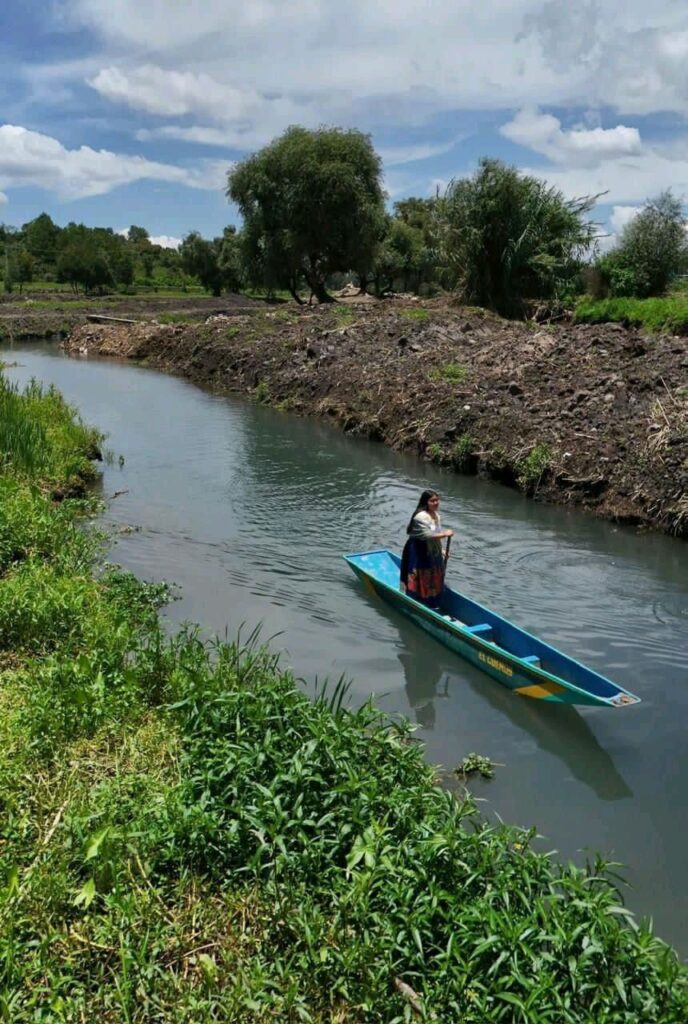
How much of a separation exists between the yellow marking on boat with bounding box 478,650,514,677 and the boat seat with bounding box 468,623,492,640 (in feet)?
1.48

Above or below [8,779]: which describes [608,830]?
below

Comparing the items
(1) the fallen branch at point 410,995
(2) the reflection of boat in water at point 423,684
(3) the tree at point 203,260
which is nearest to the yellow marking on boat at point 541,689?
(2) the reflection of boat in water at point 423,684

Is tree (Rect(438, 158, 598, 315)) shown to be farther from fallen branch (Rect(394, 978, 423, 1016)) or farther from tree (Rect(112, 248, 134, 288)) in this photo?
tree (Rect(112, 248, 134, 288))

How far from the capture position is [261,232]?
4675 centimetres

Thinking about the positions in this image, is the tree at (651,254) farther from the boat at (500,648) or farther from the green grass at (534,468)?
the boat at (500,648)

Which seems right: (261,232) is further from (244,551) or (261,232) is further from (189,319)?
(244,551)

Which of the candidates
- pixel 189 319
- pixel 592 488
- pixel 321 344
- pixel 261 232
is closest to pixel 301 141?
pixel 261 232

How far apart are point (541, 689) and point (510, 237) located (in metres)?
35.1

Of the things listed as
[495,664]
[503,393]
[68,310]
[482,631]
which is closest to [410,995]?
[495,664]

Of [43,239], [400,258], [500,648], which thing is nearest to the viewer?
[500,648]

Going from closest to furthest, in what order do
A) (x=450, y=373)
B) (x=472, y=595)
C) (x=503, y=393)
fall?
(x=472, y=595), (x=503, y=393), (x=450, y=373)

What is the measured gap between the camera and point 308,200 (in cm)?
4503

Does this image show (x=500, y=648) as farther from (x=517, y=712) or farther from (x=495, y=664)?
(x=517, y=712)

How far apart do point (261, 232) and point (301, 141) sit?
17.3 feet
